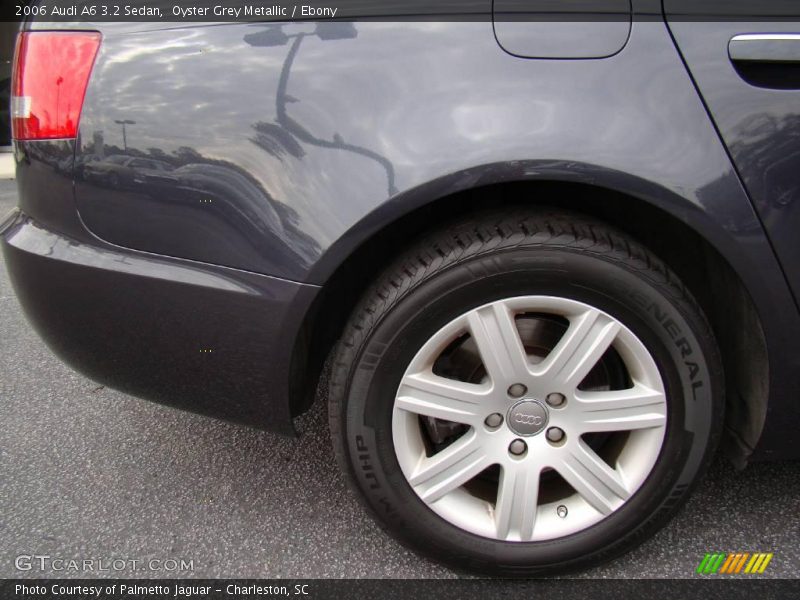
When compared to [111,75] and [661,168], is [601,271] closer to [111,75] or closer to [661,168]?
[661,168]

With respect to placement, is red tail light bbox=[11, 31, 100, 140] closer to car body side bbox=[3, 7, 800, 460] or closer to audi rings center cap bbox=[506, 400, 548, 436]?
car body side bbox=[3, 7, 800, 460]

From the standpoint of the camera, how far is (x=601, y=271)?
140cm

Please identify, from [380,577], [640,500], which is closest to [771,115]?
[640,500]

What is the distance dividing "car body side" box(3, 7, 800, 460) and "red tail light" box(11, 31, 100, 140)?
0.12ft

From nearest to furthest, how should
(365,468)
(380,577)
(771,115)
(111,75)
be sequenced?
(771,115) → (111,75) → (365,468) → (380,577)

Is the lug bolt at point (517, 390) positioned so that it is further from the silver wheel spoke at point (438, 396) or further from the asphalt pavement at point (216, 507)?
the asphalt pavement at point (216, 507)

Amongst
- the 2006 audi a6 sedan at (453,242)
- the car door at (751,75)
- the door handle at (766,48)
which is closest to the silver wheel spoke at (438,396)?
the 2006 audi a6 sedan at (453,242)

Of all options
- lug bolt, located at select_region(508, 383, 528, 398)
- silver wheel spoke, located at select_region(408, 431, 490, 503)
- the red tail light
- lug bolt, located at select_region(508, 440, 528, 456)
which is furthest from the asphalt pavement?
the red tail light

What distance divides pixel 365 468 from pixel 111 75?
1048 millimetres

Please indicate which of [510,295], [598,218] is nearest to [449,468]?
[510,295]

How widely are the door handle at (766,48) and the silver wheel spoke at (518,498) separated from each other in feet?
3.28

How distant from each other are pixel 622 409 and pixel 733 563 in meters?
0.55

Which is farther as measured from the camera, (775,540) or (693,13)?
(775,540)

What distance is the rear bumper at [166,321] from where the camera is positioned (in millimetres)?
1438
